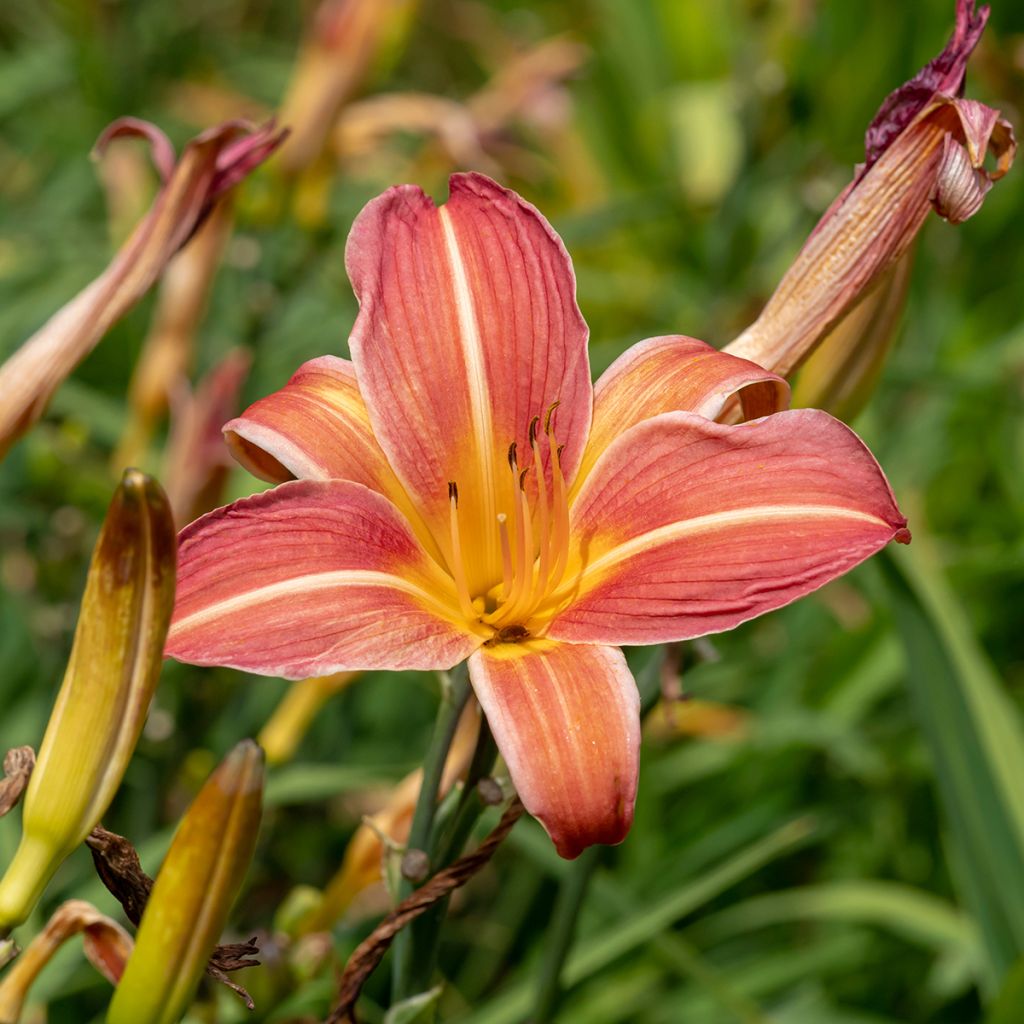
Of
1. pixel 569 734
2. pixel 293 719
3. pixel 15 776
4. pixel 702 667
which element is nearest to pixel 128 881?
pixel 15 776

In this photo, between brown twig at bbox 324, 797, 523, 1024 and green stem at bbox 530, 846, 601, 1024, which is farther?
green stem at bbox 530, 846, 601, 1024

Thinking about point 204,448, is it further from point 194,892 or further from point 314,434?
point 194,892

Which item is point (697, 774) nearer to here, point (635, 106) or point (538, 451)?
point (538, 451)

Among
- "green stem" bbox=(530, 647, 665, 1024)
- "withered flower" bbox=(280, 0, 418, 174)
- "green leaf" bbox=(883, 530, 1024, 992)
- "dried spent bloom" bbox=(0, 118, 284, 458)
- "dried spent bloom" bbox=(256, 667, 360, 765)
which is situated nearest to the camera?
"dried spent bloom" bbox=(0, 118, 284, 458)

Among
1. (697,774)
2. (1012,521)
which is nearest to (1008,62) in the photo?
(1012,521)

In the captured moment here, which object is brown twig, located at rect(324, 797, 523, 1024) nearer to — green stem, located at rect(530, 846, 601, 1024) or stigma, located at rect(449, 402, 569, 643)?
stigma, located at rect(449, 402, 569, 643)

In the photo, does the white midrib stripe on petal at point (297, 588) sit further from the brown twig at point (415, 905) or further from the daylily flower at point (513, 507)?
the brown twig at point (415, 905)

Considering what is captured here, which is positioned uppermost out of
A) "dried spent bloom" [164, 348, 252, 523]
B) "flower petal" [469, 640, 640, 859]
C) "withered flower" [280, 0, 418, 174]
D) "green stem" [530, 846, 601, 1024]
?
"withered flower" [280, 0, 418, 174]

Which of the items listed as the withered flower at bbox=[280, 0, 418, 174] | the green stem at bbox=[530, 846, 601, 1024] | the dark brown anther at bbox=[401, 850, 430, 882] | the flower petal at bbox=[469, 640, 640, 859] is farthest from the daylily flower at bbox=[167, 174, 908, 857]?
the withered flower at bbox=[280, 0, 418, 174]
